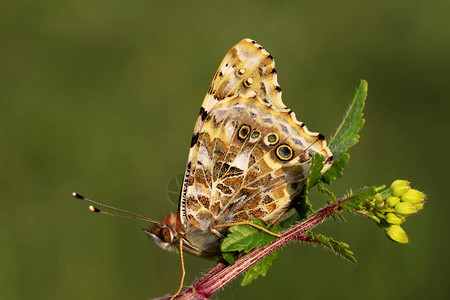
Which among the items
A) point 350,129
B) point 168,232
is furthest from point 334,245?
point 168,232

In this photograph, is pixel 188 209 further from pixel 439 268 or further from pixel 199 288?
pixel 439 268

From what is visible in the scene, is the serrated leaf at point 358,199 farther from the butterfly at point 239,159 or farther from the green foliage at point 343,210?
the butterfly at point 239,159

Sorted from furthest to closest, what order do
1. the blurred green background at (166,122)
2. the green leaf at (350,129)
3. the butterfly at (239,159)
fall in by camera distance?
1. the blurred green background at (166,122)
2. the butterfly at (239,159)
3. the green leaf at (350,129)

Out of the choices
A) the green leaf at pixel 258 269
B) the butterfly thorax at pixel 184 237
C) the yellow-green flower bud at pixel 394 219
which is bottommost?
the butterfly thorax at pixel 184 237

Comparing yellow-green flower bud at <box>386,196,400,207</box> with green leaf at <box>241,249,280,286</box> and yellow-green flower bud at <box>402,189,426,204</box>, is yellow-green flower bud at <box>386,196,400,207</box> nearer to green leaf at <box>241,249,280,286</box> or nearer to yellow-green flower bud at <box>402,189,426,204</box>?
yellow-green flower bud at <box>402,189,426,204</box>

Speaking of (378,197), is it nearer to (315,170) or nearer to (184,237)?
(315,170)

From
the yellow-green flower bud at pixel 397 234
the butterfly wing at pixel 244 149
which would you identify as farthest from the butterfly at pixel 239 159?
the yellow-green flower bud at pixel 397 234

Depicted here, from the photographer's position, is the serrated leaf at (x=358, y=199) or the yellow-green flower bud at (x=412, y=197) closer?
the serrated leaf at (x=358, y=199)

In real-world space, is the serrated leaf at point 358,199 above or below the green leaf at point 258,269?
above
